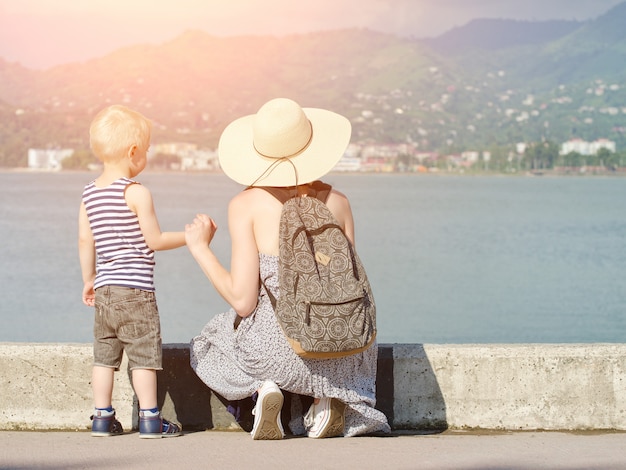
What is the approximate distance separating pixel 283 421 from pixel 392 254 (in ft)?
114

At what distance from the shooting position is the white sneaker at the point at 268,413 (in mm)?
3979

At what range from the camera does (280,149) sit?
163 inches

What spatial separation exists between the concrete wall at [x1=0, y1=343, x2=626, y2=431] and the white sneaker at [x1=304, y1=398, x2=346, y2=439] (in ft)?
1.07

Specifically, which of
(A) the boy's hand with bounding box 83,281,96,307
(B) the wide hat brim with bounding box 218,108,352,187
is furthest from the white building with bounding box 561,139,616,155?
(A) the boy's hand with bounding box 83,281,96,307

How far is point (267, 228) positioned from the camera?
13.4 feet

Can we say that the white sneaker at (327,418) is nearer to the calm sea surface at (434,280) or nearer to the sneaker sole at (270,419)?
the sneaker sole at (270,419)

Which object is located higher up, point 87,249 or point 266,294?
point 87,249

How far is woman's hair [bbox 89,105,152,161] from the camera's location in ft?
13.5

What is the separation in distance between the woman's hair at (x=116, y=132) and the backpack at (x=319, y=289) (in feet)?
2.15

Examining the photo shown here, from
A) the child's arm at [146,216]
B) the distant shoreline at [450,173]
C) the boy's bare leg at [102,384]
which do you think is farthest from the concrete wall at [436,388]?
the distant shoreline at [450,173]

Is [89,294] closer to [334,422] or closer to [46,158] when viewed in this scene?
[334,422]

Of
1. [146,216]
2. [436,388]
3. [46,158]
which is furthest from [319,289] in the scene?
[46,158]

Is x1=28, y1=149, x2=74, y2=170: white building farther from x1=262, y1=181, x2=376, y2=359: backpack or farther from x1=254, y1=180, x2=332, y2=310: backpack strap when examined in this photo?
x1=262, y1=181, x2=376, y2=359: backpack

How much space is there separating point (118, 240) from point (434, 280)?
2675cm
